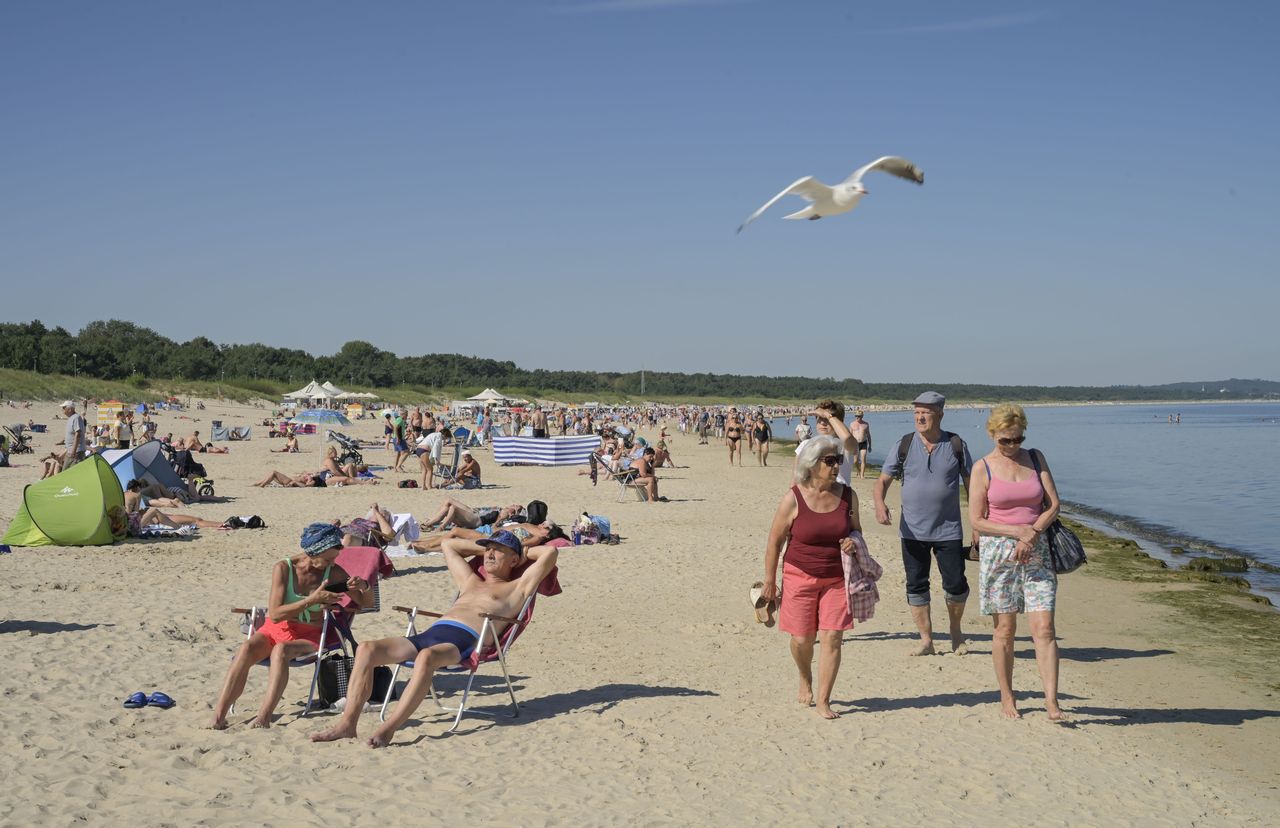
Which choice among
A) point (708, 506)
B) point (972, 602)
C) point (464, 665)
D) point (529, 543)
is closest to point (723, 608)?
point (529, 543)

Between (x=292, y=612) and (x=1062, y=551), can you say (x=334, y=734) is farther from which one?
(x=1062, y=551)

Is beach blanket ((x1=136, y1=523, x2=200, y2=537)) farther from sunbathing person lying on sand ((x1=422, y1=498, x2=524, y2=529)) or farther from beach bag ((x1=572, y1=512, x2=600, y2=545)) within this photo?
beach bag ((x1=572, y1=512, x2=600, y2=545))

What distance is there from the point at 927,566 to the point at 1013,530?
1516mm

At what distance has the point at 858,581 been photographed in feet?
16.8

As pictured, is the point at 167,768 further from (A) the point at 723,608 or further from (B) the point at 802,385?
(B) the point at 802,385

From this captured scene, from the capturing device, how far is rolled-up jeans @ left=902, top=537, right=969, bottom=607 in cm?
628

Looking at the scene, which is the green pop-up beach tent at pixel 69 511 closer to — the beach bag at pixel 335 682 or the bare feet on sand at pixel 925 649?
the beach bag at pixel 335 682

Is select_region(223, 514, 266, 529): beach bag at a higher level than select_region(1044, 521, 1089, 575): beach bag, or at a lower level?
lower

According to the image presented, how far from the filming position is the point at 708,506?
662 inches

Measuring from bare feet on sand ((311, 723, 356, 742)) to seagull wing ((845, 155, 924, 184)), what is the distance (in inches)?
190

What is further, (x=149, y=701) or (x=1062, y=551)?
(x=149, y=701)

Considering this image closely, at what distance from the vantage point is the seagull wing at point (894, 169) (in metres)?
7.08

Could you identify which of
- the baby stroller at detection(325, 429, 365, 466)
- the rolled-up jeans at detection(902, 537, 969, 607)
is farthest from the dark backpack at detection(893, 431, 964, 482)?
the baby stroller at detection(325, 429, 365, 466)

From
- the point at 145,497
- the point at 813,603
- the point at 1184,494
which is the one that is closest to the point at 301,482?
the point at 145,497
